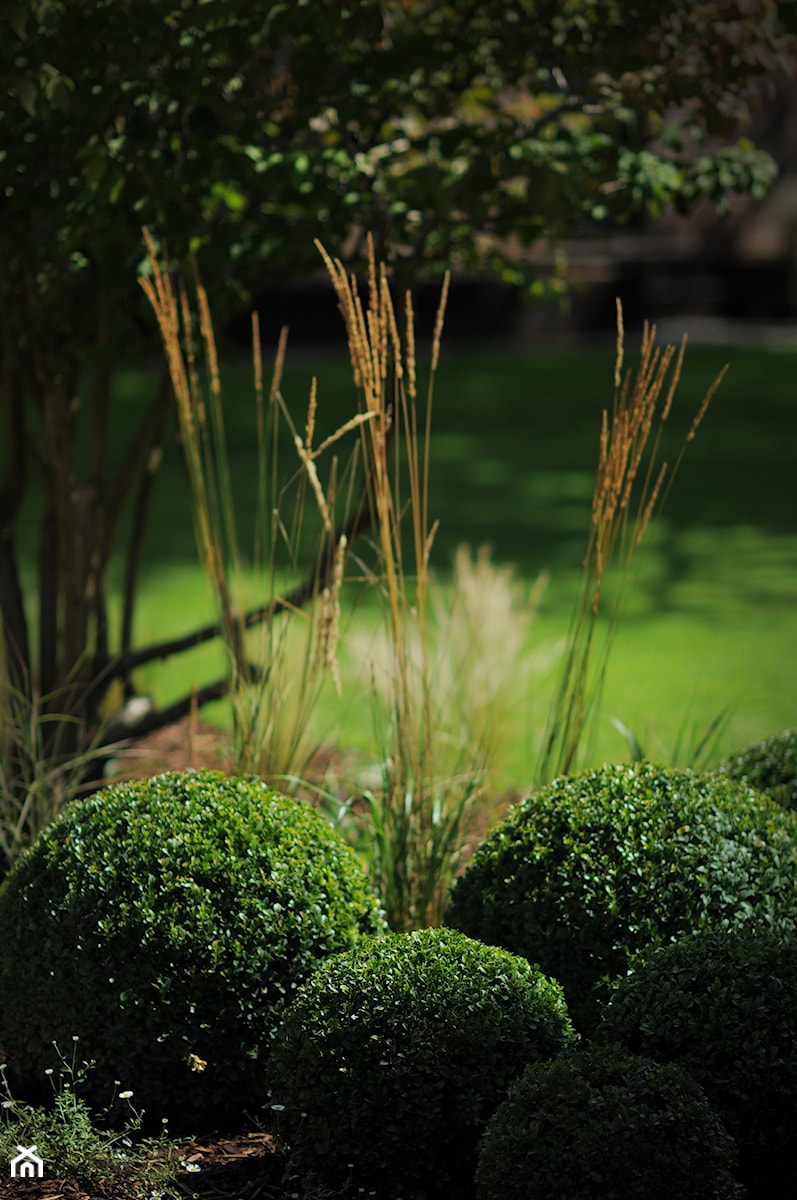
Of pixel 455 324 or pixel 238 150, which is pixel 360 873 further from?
pixel 455 324

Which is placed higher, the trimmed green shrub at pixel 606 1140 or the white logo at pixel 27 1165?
the trimmed green shrub at pixel 606 1140

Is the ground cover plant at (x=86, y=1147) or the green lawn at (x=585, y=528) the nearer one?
the ground cover plant at (x=86, y=1147)

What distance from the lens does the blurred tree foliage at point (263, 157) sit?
3.03 metres

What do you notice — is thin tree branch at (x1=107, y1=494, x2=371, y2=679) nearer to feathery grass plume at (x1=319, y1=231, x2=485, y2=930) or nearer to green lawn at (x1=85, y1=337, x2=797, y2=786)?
green lawn at (x1=85, y1=337, x2=797, y2=786)

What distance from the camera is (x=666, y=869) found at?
2.44 meters

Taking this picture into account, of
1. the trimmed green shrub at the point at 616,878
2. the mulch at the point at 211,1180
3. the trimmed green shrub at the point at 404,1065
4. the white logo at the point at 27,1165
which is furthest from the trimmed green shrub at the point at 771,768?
the white logo at the point at 27,1165

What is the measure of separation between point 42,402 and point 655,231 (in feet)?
43.8

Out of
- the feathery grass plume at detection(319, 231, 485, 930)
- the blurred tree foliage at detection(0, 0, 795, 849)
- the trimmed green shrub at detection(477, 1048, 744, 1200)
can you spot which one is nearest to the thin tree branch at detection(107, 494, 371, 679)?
the blurred tree foliage at detection(0, 0, 795, 849)

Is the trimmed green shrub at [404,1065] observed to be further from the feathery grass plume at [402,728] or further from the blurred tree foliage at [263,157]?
the blurred tree foliage at [263,157]

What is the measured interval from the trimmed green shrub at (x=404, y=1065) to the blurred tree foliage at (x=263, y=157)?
68.6 inches

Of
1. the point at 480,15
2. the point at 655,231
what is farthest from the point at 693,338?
the point at 480,15

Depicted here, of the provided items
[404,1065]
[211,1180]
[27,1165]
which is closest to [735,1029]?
[404,1065]

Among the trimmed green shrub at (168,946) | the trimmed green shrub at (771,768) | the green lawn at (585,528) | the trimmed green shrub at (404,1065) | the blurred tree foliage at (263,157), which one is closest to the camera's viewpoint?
the trimmed green shrub at (404,1065)

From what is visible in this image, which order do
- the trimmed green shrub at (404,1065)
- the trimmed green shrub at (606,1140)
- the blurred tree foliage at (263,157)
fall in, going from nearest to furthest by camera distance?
the trimmed green shrub at (606,1140), the trimmed green shrub at (404,1065), the blurred tree foliage at (263,157)
